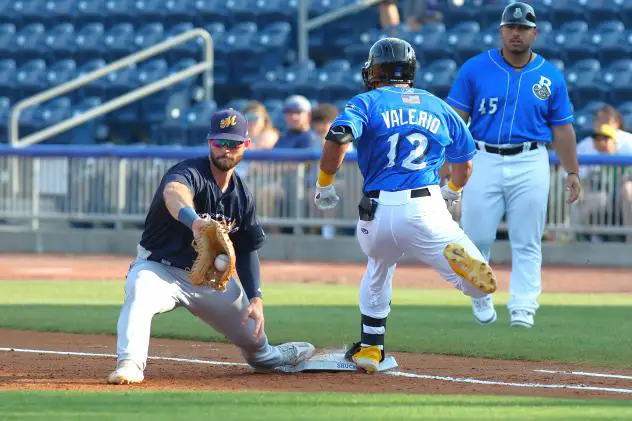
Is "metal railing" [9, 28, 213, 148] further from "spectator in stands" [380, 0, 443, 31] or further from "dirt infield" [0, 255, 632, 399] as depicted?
"dirt infield" [0, 255, 632, 399]

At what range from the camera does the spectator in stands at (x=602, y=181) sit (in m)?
15.6

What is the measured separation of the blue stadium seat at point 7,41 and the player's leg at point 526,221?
15475 millimetres

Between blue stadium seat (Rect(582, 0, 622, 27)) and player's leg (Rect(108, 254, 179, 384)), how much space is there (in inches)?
548

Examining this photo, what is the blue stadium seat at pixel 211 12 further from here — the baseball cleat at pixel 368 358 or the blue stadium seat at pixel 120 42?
the baseball cleat at pixel 368 358

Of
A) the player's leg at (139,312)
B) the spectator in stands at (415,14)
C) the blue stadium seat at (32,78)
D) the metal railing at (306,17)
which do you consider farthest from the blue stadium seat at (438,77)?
the player's leg at (139,312)

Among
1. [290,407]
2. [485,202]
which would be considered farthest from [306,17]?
[290,407]

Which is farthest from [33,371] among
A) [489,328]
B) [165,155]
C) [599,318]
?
[165,155]

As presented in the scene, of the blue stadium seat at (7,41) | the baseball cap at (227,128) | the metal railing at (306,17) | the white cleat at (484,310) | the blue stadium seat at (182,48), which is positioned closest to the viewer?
the baseball cap at (227,128)

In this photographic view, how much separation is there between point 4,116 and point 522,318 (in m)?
13.6

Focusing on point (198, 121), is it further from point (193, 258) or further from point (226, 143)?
point (226, 143)

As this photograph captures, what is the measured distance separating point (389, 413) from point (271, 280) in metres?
8.84

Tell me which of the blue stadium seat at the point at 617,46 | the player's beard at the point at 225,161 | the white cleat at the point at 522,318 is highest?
the blue stadium seat at the point at 617,46

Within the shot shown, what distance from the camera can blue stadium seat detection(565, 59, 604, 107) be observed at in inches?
730

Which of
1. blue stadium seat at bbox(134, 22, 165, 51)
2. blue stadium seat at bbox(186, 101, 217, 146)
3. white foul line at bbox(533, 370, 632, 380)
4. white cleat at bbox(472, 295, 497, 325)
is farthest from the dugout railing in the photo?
white foul line at bbox(533, 370, 632, 380)
